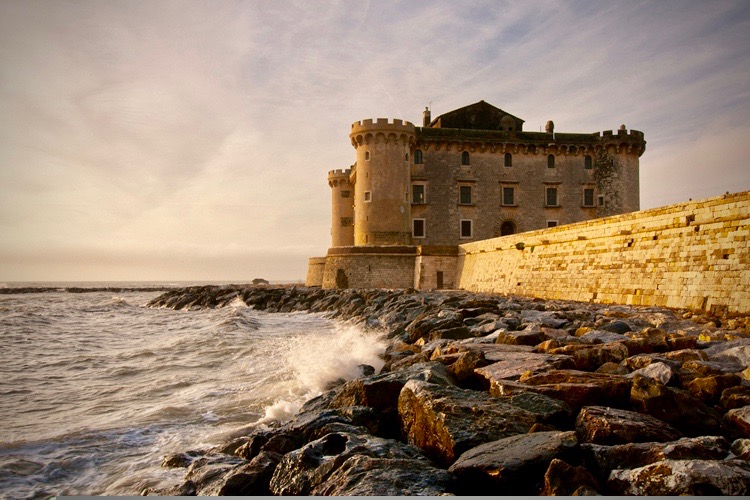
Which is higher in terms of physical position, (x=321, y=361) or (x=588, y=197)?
(x=588, y=197)

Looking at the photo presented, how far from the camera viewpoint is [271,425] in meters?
5.86

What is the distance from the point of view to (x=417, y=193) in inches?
1249

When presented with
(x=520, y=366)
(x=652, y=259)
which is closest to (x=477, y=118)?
(x=652, y=259)

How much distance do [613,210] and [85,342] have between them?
30.6 m

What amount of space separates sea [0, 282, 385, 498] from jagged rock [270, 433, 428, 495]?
1393 mm

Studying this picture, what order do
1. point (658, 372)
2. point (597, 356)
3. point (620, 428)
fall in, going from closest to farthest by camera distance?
point (620, 428), point (658, 372), point (597, 356)

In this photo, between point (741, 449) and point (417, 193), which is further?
point (417, 193)

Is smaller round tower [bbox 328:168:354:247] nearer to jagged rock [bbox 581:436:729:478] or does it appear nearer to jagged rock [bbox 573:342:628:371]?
jagged rock [bbox 573:342:628:371]

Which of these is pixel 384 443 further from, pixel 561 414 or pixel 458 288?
pixel 458 288

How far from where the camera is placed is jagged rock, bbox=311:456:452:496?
2971 mm

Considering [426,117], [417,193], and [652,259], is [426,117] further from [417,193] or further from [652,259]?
[652,259]

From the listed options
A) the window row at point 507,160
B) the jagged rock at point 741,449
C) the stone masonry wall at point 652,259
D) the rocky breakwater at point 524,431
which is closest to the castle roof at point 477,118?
the window row at point 507,160

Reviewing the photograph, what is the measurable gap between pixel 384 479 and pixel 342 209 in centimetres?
3423

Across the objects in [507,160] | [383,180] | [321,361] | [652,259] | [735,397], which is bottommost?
[321,361]
